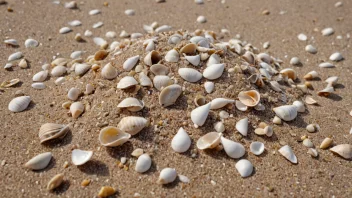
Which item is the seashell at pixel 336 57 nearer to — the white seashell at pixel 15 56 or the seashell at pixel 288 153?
the seashell at pixel 288 153

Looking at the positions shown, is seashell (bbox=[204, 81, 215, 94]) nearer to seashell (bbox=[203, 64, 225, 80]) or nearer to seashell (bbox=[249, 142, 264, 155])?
seashell (bbox=[203, 64, 225, 80])

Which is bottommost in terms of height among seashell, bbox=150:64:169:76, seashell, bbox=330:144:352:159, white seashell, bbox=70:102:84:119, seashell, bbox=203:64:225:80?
seashell, bbox=330:144:352:159

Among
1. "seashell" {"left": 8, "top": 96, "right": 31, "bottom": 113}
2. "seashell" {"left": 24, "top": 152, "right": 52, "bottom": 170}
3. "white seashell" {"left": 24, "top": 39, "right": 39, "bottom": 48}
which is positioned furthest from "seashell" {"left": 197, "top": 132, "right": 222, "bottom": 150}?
"white seashell" {"left": 24, "top": 39, "right": 39, "bottom": 48}

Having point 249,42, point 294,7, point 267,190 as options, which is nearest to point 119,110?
point 267,190

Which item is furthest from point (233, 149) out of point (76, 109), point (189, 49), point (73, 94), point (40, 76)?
point (40, 76)

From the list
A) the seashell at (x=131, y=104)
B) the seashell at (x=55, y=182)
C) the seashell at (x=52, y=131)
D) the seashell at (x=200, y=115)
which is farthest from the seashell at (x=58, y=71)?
the seashell at (x=200, y=115)

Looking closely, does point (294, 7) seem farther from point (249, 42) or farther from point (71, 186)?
point (71, 186)

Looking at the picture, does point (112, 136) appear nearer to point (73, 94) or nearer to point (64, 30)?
point (73, 94)
